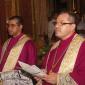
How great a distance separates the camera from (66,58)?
416 cm

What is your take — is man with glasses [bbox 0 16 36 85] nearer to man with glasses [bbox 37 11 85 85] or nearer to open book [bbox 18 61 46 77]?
man with glasses [bbox 37 11 85 85]

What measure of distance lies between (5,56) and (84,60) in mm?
1972

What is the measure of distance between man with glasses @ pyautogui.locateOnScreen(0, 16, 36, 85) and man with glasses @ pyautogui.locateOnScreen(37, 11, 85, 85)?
1.01 metres

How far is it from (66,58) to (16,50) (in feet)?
4.92

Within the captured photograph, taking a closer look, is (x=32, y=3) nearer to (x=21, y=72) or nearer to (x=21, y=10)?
(x=21, y=10)

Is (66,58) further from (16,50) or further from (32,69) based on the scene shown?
(16,50)

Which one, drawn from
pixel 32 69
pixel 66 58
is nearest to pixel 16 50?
pixel 66 58

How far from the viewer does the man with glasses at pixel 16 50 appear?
5336mm

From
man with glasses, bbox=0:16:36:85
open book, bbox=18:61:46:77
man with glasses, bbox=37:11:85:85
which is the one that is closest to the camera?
open book, bbox=18:61:46:77

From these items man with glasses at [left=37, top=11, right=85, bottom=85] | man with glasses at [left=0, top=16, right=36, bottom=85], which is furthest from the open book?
man with glasses at [left=0, top=16, right=36, bottom=85]

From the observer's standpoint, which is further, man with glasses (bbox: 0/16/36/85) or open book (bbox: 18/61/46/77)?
man with glasses (bbox: 0/16/36/85)

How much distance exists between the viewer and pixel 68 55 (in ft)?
13.7

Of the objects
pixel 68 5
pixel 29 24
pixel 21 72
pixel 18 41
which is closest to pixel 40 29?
pixel 29 24

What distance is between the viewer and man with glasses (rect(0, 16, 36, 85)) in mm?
5336
